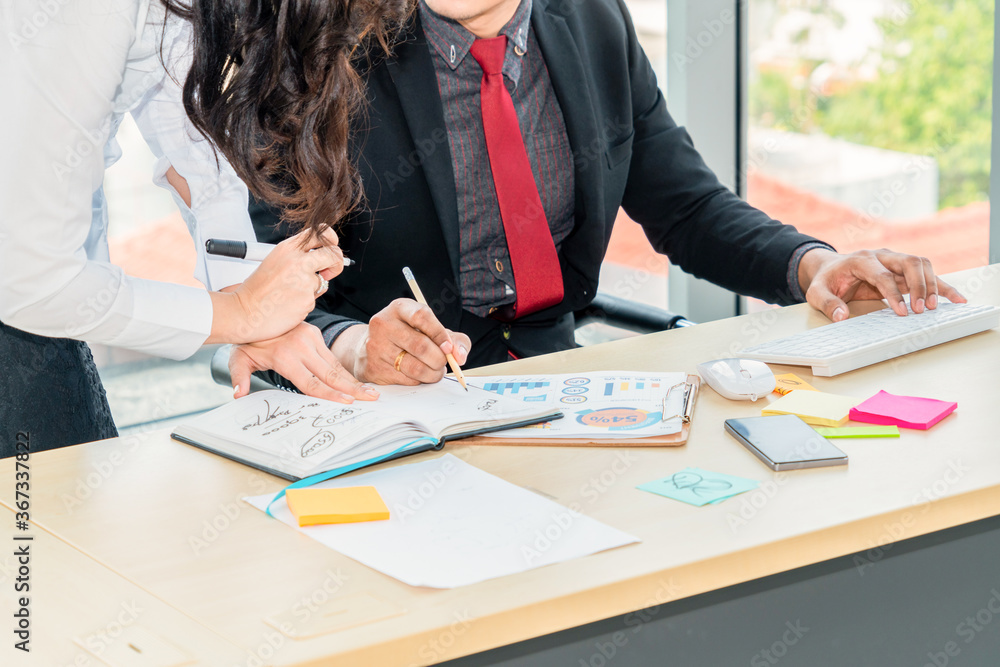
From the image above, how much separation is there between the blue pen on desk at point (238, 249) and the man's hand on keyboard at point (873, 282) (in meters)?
0.76

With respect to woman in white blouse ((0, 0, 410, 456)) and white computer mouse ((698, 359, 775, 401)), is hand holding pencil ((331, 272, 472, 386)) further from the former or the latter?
white computer mouse ((698, 359, 775, 401))

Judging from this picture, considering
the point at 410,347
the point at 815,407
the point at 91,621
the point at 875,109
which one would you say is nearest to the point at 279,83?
the point at 410,347

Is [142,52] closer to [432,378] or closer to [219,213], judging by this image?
[219,213]

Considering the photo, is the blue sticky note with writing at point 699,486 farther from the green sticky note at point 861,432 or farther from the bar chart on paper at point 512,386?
the bar chart on paper at point 512,386

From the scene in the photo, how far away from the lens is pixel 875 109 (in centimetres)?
259

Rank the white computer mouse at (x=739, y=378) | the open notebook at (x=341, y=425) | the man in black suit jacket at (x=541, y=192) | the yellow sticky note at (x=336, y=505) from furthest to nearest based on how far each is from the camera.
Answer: the man in black suit jacket at (x=541, y=192), the white computer mouse at (x=739, y=378), the open notebook at (x=341, y=425), the yellow sticky note at (x=336, y=505)

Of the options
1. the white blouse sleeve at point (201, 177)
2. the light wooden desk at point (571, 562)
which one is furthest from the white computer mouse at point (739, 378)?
the white blouse sleeve at point (201, 177)

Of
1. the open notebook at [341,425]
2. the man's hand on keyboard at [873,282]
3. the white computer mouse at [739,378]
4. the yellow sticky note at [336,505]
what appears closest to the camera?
the yellow sticky note at [336,505]

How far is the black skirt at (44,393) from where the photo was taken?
1182 millimetres

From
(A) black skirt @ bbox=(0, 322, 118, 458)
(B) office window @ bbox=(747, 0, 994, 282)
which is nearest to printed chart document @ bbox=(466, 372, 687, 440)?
(A) black skirt @ bbox=(0, 322, 118, 458)

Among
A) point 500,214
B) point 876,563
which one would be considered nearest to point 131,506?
point 876,563

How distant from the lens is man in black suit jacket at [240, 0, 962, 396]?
1532 millimetres

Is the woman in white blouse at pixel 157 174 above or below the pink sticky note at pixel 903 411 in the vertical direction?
above

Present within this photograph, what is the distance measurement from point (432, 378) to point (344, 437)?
0.23 m
